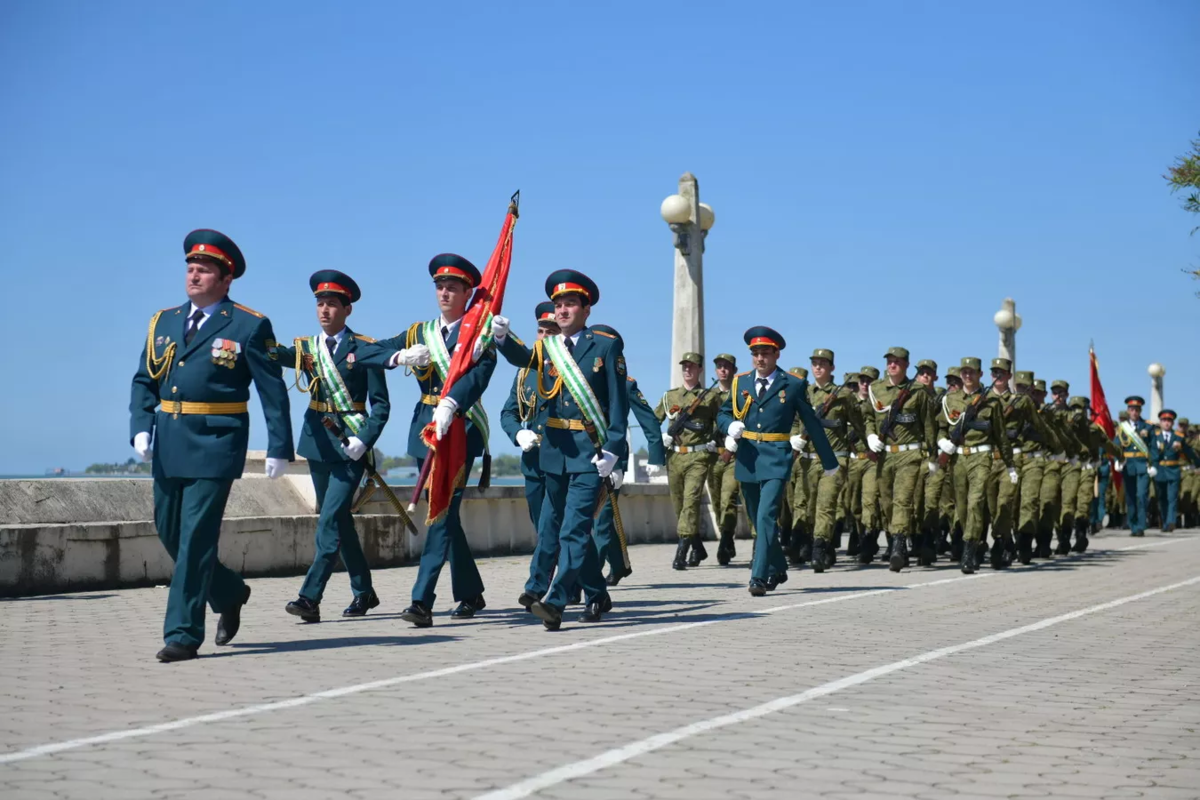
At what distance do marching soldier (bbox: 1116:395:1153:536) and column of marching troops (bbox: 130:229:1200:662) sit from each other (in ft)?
40.1

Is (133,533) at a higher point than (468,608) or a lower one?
higher

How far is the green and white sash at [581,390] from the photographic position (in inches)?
415

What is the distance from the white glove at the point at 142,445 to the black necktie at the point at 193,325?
520mm

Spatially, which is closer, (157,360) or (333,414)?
(157,360)

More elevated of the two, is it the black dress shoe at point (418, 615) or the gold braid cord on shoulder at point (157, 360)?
the gold braid cord on shoulder at point (157, 360)

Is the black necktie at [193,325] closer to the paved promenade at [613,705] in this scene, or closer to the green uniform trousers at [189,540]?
the green uniform trousers at [189,540]

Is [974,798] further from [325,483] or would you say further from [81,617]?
[81,617]

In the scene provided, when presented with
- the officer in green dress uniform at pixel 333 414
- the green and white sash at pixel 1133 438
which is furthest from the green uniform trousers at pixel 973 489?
the green and white sash at pixel 1133 438

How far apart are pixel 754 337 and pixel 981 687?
21.5 ft

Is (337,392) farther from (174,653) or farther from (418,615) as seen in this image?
(174,653)

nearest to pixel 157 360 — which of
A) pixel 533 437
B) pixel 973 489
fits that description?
pixel 533 437

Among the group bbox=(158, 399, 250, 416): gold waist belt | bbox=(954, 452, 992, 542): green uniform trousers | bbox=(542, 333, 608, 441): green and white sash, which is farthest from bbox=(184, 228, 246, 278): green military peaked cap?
bbox=(954, 452, 992, 542): green uniform trousers

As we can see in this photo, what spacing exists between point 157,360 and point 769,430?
6.32 meters

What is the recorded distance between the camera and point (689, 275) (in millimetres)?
23500
